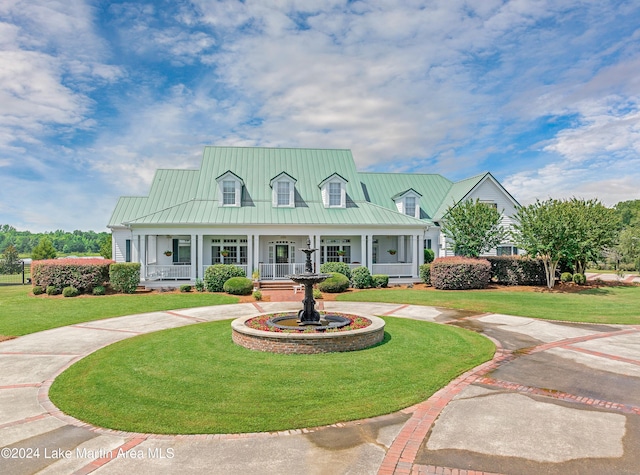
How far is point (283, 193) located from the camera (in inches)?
1127

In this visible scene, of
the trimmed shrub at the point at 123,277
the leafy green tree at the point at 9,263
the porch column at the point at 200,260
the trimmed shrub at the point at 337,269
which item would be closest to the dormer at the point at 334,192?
the trimmed shrub at the point at 337,269

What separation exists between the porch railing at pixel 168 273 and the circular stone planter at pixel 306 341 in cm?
1608

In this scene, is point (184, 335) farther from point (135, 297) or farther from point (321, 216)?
point (321, 216)

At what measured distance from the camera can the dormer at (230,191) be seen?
27.8 metres

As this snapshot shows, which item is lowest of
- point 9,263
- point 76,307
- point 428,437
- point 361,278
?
point 428,437

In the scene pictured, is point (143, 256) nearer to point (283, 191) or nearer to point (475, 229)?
point (283, 191)

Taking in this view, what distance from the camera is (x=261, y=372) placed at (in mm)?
8711

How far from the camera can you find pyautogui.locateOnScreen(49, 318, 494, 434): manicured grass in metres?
6.50

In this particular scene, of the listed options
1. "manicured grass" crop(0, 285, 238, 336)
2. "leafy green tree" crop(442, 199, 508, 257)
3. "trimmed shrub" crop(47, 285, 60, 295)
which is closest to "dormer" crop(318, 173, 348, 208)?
"leafy green tree" crop(442, 199, 508, 257)

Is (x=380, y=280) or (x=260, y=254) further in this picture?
(x=260, y=254)

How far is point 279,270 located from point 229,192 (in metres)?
6.50

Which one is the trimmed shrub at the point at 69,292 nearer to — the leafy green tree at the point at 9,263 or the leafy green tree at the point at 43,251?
the leafy green tree at the point at 43,251

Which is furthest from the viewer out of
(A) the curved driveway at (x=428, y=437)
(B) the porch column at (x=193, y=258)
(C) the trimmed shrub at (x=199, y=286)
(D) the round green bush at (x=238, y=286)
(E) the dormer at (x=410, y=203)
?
(E) the dormer at (x=410, y=203)

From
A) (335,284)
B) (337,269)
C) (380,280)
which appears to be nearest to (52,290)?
(335,284)
